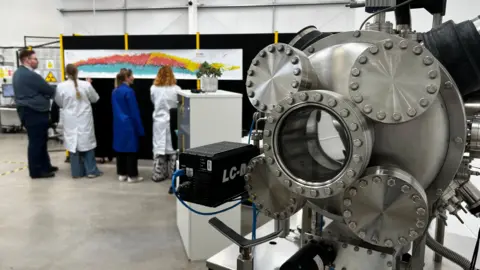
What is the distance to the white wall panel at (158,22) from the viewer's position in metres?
8.70

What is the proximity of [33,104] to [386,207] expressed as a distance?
4.67 metres

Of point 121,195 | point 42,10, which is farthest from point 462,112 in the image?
point 42,10

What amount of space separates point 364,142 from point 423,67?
168mm

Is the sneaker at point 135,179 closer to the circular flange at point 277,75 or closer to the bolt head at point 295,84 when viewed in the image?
the circular flange at point 277,75

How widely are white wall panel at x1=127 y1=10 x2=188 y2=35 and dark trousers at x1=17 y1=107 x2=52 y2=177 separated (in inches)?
180

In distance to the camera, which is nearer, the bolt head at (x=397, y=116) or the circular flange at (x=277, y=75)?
the bolt head at (x=397, y=116)

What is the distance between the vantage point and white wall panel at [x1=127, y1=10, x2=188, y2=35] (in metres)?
8.70

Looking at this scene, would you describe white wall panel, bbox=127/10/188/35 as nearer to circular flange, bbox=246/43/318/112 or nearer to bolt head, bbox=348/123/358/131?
circular flange, bbox=246/43/318/112

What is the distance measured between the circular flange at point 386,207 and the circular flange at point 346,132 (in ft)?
0.10

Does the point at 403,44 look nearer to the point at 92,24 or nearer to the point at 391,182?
the point at 391,182

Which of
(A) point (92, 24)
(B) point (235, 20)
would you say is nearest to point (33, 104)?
(B) point (235, 20)

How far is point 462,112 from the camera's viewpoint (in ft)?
2.68

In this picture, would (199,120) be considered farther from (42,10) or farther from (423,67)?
(42,10)

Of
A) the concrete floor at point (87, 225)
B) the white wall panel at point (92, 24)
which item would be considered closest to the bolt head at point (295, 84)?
the concrete floor at point (87, 225)
